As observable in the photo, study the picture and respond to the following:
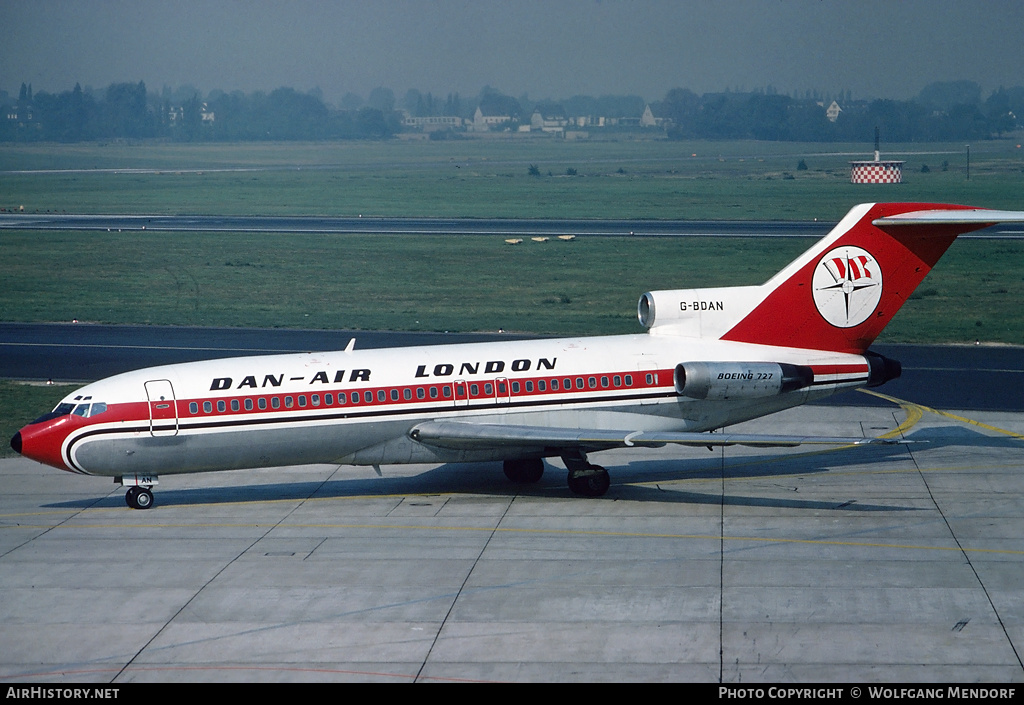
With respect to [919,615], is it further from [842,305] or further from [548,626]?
[842,305]

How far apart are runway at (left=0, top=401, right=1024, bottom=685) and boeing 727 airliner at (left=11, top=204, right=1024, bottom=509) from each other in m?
1.49

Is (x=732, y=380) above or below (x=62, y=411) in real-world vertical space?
above

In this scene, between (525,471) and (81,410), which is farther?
(525,471)

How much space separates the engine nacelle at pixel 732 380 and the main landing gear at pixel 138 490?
505 inches

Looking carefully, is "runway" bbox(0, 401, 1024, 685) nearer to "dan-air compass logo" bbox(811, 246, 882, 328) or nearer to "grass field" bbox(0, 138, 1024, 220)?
"dan-air compass logo" bbox(811, 246, 882, 328)

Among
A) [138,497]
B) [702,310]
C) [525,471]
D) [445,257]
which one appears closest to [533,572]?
[525,471]

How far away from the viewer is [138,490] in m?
27.8

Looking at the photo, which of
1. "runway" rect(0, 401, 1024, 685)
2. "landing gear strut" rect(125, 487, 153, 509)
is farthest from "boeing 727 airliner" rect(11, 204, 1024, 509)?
"runway" rect(0, 401, 1024, 685)

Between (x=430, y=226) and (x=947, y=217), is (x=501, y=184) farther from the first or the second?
(x=947, y=217)

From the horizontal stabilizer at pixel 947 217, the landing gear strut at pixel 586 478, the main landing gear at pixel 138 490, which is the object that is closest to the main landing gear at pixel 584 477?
the landing gear strut at pixel 586 478

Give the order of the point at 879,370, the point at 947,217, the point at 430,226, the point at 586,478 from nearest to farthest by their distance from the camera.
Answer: the point at 586,478, the point at 947,217, the point at 879,370, the point at 430,226

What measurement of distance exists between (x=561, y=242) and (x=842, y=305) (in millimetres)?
51928

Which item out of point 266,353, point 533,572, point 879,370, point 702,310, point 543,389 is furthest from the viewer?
point 266,353

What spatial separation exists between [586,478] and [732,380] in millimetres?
4267
